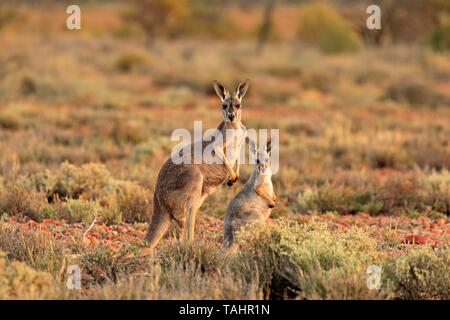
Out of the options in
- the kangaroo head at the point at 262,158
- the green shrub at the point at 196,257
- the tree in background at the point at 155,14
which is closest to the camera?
the green shrub at the point at 196,257

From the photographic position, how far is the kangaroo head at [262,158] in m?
8.05

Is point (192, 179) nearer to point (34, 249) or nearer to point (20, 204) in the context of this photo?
point (34, 249)

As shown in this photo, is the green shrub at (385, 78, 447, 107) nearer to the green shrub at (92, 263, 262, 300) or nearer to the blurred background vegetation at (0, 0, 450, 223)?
the blurred background vegetation at (0, 0, 450, 223)

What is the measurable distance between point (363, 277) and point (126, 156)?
30.7ft

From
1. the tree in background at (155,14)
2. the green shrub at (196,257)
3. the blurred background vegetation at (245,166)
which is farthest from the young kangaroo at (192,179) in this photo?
the tree in background at (155,14)

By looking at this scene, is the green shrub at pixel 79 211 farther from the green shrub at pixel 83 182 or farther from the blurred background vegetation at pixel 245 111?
the green shrub at pixel 83 182

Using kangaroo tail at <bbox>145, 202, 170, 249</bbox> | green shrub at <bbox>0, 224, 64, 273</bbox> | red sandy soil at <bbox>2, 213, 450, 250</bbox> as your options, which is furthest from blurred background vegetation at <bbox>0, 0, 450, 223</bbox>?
green shrub at <bbox>0, 224, 64, 273</bbox>

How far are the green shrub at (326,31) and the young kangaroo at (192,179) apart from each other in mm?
30325

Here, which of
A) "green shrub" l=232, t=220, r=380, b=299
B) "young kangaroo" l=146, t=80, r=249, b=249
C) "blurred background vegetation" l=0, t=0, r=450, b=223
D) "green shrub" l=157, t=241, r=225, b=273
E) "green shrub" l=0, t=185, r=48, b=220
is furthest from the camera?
"blurred background vegetation" l=0, t=0, r=450, b=223

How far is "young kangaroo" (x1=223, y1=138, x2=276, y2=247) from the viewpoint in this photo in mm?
7793

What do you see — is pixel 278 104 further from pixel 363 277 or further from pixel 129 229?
pixel 363 277

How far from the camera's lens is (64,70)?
91.9ft

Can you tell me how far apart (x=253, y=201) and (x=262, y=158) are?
17.9 inches

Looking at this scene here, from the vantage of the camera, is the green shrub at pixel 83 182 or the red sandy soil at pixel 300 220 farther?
the green shrub at pixel 83 182
